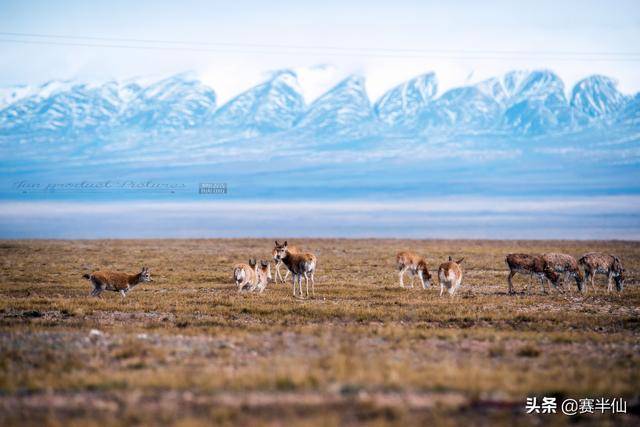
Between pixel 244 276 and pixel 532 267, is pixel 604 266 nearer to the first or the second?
pixel 532 267

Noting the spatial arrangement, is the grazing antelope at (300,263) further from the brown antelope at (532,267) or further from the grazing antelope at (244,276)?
the brown antelope at (532,267)

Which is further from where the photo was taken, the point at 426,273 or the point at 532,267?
the point at 426,273

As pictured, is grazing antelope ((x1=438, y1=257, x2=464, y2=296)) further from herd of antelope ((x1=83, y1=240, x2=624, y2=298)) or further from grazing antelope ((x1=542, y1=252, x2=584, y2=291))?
grazing antelope ((x1=542, y1=252, x2=584, y2=291))

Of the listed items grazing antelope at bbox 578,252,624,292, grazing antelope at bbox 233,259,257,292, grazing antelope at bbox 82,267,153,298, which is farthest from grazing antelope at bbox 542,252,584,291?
grazing antelope at bbox 82,267,153,298

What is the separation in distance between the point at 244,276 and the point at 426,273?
8.12 metres

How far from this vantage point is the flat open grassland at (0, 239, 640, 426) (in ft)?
38.4

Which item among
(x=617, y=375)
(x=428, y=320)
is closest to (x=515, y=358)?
(x=617, y=375)

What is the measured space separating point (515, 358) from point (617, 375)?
2.39 m

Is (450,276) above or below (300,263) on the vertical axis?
below

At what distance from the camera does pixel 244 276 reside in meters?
29.3

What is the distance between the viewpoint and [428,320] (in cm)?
2202

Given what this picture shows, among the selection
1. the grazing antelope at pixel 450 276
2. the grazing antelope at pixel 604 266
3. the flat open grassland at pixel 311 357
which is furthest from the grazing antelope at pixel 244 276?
the grazing antelope at pixel 604 266

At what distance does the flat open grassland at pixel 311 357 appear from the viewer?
38.4 feet

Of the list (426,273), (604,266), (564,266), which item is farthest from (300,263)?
(604,266)
